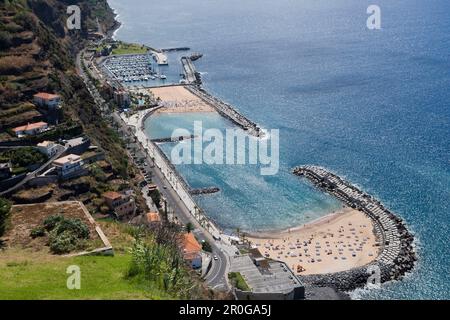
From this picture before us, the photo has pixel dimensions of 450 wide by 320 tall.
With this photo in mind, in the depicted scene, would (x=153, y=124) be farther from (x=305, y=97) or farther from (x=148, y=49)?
(x=148, y=49)

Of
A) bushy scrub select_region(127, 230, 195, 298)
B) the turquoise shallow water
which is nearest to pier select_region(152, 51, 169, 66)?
the turquoise shallow water

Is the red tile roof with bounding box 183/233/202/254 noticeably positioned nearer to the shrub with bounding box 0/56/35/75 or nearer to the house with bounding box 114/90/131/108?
the shrub with bounding box 0/56/35/75

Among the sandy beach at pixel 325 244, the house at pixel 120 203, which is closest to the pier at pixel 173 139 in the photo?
the house at pixel 120 203

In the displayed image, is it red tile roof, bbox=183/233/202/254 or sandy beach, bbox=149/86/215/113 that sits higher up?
sandy beach, bbox=149/86/215/113

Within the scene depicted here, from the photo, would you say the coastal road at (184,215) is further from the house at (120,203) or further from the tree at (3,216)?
the tree at (3,216)

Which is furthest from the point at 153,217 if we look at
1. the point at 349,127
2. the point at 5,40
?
the point at 349,127
